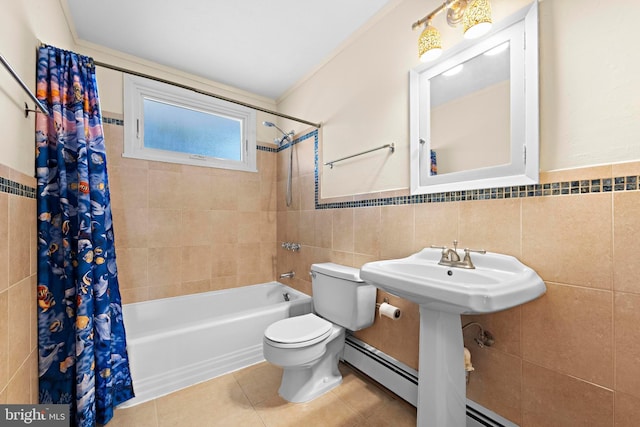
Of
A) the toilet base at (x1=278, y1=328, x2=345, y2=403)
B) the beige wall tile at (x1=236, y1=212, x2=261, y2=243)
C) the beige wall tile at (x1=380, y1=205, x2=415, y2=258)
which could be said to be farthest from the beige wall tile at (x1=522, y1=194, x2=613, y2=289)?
the beige wall tile at (x1=236, y1=212, x2=261, y2=243)

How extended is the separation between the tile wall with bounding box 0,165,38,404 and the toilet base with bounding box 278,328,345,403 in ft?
3.67

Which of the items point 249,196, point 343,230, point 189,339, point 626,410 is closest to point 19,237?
point 189,339

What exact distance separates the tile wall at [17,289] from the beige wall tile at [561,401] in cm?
195

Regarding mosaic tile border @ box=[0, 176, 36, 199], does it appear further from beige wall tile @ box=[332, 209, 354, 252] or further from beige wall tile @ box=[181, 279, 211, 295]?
beige wall tile @ box=[332, 209, 354, 252]

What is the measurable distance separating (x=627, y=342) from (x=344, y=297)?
1.22m

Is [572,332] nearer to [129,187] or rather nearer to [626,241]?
[626,241]

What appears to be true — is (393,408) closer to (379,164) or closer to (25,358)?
(379,164)

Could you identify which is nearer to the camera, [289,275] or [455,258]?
[455,258]

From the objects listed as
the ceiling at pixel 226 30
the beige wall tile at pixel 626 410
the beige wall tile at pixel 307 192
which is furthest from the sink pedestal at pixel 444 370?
the ceiling at pixel 226 30

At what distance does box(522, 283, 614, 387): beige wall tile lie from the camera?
924 millimetres

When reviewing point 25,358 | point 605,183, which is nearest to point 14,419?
point 25,358

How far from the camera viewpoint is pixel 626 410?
2.90 ft

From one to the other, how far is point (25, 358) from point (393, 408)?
1775 mm

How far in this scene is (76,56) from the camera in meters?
1.39
